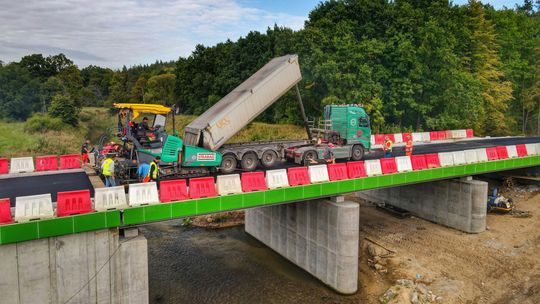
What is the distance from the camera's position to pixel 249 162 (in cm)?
2062

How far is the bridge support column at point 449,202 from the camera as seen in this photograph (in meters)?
25.4

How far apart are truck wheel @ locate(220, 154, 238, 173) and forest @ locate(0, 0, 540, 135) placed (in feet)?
68.0

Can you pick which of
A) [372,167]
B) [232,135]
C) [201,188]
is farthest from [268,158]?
[201,188]

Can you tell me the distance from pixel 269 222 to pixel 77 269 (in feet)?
43.9

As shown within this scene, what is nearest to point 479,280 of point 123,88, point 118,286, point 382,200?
point 382,200

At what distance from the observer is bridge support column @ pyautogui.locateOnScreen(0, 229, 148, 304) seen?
11695 millimetres

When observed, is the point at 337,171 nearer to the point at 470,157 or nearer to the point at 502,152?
the point at 470,157

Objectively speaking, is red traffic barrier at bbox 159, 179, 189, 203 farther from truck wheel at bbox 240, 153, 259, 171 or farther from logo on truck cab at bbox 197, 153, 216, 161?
truck wheel at bbox 240, 153, 259, 171

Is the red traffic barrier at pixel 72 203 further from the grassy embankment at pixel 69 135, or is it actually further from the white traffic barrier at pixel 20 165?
the grassy embankment at pixel 69 135

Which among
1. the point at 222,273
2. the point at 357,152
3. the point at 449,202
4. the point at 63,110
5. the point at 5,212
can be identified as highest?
the point at 63,110

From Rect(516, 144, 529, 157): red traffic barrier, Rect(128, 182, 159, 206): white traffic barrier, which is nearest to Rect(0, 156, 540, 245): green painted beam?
Rect(128, 182, 159, 206): white traffic barrier

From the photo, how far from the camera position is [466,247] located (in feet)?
77.8

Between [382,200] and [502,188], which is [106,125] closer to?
[382,200]

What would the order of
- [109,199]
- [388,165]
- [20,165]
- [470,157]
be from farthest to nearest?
1. [470,157]
2. [388,165]
3. [20,165]
4. [109,199]
